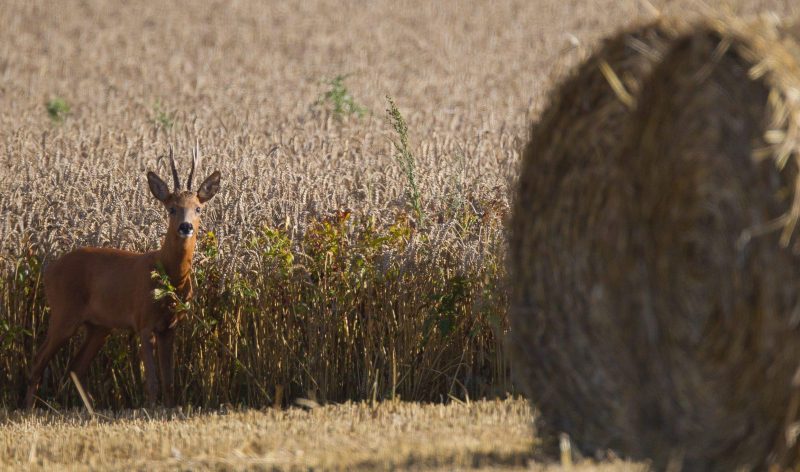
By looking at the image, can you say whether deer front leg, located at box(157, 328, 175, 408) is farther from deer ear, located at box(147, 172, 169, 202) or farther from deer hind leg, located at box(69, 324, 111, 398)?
deer ear, located at box(147, 172, 169, 202)

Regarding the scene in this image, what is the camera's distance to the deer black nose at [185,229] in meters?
7.50

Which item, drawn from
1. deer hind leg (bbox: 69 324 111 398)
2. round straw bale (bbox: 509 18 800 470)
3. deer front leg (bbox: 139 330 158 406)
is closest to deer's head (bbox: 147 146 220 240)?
deer front leg (bbox: 139 330 158 406)

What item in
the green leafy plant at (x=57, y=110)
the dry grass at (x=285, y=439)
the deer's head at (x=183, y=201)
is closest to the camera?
the dry grass at (x=285, y=439)

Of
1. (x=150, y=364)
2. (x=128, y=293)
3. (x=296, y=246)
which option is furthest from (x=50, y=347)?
(x=296, y=246)

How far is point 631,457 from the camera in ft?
15.8

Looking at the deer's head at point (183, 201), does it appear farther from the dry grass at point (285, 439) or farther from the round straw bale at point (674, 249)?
the round straw bale at point (674, 249)

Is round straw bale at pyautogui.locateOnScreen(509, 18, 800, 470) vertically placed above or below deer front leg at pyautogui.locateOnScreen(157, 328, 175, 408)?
above

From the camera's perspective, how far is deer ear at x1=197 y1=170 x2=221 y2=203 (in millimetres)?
7895

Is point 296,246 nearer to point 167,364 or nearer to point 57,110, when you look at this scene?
point 167,364

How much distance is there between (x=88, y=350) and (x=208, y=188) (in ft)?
4.42

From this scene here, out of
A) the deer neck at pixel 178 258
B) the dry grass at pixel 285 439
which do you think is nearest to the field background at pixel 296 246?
the deer neck at pixel 178 258

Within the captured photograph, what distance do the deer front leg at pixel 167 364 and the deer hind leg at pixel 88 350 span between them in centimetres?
54

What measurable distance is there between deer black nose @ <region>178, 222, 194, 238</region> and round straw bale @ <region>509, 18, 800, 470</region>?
9.78ft

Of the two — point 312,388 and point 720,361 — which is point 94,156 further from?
point 720,361
